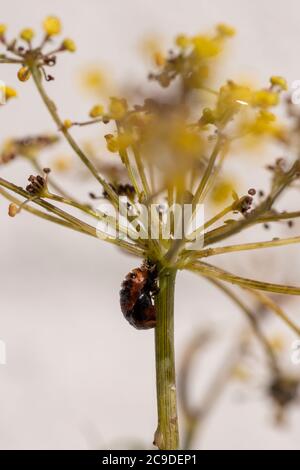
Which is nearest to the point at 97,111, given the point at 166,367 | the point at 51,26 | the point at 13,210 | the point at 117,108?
the point at 117,108

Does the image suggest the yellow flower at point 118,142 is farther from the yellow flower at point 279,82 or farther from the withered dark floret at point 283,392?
the withered dark floret at point 283,392

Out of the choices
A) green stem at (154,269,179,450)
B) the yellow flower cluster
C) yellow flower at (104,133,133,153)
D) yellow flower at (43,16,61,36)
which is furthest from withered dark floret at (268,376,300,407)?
yellow flower at (43,16,61,36)

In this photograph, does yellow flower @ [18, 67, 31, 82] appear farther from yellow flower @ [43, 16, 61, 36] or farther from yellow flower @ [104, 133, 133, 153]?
yellow flower @ [104, 133, 133, 153]

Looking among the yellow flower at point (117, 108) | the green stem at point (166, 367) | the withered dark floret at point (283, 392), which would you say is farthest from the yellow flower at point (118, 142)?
the withered dark floret at point (283, 392)

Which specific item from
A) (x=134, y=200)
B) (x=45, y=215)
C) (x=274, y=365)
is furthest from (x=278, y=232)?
(x=45, y=215)

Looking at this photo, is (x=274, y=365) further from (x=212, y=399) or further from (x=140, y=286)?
(x=140, y=286)

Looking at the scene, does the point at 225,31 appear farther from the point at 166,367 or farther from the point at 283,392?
the point at 283,392
